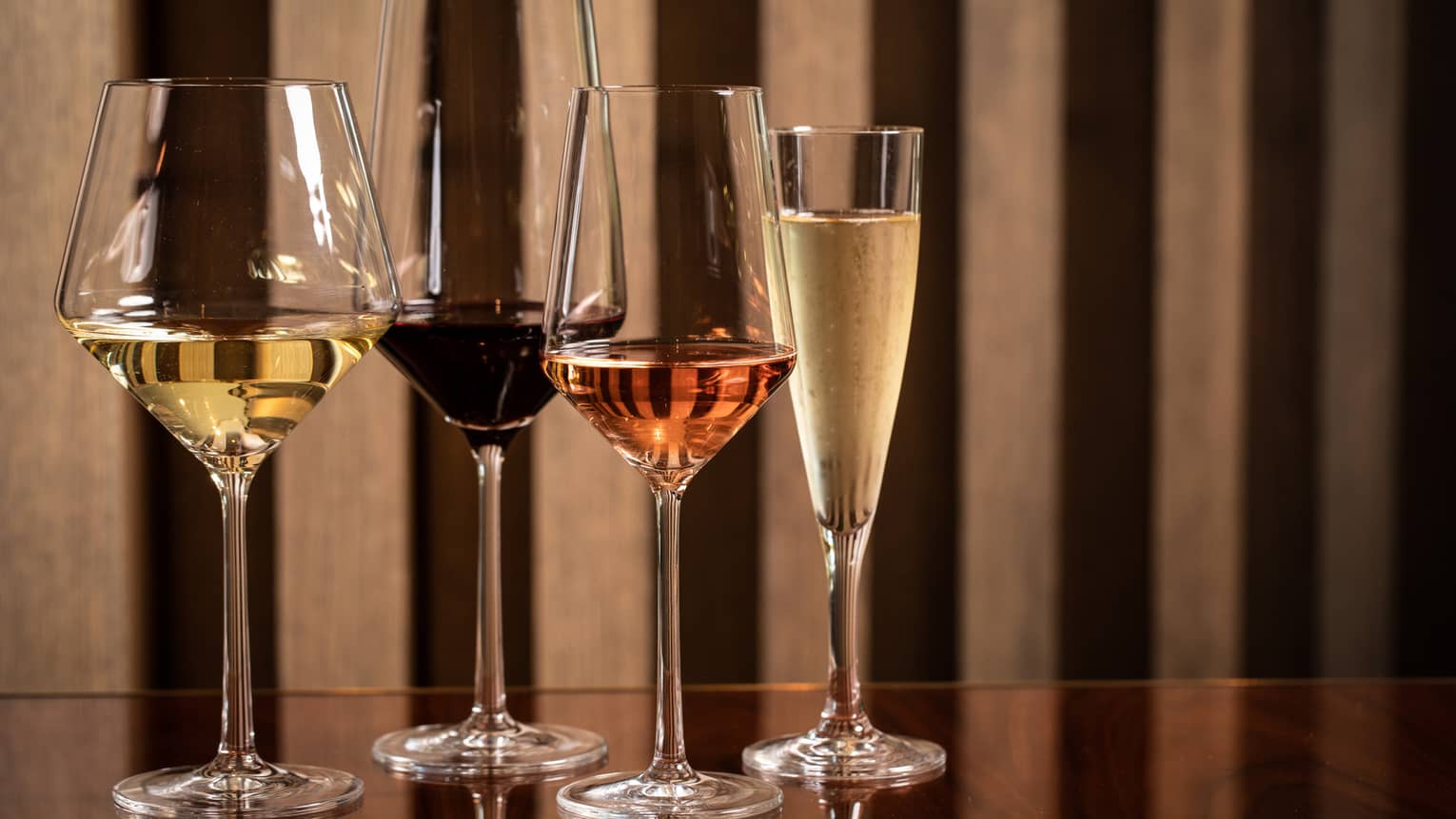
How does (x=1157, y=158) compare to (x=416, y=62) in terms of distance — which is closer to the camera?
(x=416, y=62)

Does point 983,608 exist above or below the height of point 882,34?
below

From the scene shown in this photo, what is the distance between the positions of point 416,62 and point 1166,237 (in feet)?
3.23

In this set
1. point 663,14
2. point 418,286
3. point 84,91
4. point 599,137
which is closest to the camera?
point 599,137

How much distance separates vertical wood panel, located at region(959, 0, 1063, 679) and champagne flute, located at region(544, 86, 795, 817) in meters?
0.97

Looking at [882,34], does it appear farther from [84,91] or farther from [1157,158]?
[84,91]

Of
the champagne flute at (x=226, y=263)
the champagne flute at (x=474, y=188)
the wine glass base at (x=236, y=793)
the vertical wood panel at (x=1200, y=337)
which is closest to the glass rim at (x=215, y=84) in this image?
the champagne flute at (x=226, y=263)

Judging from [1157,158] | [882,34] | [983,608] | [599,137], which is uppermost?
[882,34]

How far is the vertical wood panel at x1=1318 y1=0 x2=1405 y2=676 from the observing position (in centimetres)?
156

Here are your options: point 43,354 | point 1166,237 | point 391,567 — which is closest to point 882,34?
point 1166,237

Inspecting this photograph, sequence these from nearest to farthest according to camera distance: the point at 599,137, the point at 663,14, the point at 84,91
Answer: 1. the point at 599,137
2. the point at 84,91
3. the point at 663,14

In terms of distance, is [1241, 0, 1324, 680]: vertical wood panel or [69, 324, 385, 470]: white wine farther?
[1241, 0, 1324, 680]: vertical wood panel

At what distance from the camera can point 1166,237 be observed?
5.15ft

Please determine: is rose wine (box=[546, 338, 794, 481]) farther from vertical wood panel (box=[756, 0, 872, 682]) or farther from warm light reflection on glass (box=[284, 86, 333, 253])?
vertical wood panel (box=[756, 0, 872, 682])

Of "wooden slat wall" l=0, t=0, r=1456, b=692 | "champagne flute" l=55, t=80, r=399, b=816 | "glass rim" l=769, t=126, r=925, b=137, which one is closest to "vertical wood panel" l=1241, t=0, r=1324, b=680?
"wooden slat wall" l=0, t=0, r=1456, b=692
